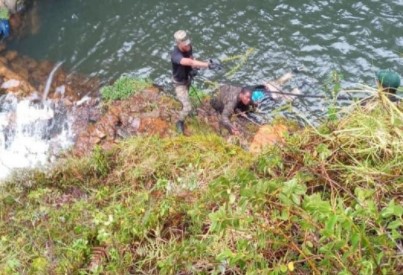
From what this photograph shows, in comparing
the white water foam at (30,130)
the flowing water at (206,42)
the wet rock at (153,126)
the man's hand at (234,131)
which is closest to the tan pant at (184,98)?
the wet rock at (153,126)

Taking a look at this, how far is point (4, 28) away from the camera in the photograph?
11.8 metres

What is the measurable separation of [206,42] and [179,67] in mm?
3058

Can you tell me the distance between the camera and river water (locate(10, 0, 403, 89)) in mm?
9797

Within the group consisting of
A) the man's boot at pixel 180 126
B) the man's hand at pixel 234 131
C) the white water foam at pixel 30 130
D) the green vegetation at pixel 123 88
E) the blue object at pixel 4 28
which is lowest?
the white water foam at pixel 30 130

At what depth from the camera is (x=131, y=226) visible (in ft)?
14.4

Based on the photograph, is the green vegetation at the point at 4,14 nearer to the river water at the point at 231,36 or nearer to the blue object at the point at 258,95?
the river water at the point at 231,36

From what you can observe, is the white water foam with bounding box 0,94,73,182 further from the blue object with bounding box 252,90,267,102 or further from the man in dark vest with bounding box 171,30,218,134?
the blue object with bounding box 252,90,267,102

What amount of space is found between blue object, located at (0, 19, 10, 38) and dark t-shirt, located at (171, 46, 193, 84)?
595 centimetres

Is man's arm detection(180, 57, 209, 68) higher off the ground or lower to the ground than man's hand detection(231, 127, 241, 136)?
higher

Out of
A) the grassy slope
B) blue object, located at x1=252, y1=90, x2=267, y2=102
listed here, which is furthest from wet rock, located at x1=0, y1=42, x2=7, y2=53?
blue object, located at x1=252, y1=90, x2=267, y2=102

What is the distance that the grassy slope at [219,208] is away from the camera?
252 centimetres

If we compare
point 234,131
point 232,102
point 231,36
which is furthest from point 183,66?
point 231,36

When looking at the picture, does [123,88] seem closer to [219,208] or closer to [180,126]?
[180,126]

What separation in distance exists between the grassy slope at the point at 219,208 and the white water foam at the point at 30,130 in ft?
7.76
